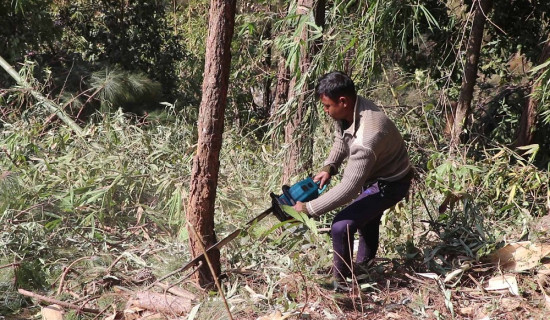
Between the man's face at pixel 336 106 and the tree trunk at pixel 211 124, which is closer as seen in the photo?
the tree trunk at pixel 211 124

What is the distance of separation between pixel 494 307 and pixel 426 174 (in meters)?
1.62

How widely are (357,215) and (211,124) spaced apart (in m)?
1.02

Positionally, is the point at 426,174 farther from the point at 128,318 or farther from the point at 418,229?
the point at 128,318

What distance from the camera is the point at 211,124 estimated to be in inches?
139

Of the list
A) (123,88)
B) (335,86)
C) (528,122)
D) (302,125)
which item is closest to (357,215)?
(335,86)

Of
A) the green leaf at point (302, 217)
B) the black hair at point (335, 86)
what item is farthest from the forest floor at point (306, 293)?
the black hair at point (335, 86)

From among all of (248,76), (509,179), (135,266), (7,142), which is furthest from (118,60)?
(509,179)

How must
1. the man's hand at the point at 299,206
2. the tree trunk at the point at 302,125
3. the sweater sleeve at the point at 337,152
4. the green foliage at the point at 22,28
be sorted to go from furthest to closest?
1. the green foliage at the point at 22,28
2. the tree trunk at the point at 302,125
3. the sweater sleeve at the point at 337,152
4. the man's hand at the point at 299,206

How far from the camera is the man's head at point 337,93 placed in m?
3.54

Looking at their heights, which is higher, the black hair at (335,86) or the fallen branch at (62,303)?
the black hair at (335,86)

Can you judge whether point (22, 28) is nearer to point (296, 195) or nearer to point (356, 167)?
point (296, 195)

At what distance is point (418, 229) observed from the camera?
4.95 meters

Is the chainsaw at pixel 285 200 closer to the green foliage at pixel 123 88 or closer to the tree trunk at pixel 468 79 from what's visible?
the tree trunk at pixel 468 79

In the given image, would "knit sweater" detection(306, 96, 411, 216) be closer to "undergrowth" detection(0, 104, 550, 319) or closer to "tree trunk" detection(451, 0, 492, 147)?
"undergrowth" detection(0, 104, 550, 319)
